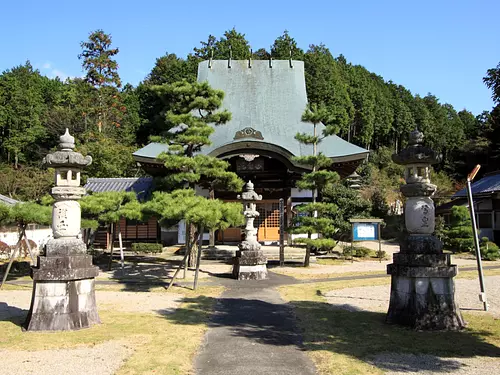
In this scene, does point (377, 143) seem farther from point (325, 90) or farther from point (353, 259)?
point (353, 259)

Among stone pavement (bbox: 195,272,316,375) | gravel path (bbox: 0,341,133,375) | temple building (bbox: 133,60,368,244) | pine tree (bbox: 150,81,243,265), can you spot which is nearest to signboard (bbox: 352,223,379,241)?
temple building (bbox: 133,60,368,244)

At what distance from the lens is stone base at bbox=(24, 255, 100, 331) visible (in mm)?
6680

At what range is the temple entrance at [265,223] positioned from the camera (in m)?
21.9

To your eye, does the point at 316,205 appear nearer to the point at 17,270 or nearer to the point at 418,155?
the point at 418,155

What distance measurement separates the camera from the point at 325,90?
122ft

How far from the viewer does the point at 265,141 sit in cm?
1986

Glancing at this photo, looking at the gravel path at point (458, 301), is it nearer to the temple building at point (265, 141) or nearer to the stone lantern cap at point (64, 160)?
the stone lantern cap at point (64, 160)

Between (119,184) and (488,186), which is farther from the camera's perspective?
(119,184)

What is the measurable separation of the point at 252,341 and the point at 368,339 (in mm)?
1654

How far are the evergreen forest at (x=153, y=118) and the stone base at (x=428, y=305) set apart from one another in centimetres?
1606

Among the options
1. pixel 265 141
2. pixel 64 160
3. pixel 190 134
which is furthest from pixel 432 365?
pixel 265 141

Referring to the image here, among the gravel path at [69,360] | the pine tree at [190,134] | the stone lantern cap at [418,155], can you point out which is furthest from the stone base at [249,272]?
the gravel path at [69,360]

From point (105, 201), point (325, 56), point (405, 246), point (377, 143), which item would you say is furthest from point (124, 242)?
point (377, 143)

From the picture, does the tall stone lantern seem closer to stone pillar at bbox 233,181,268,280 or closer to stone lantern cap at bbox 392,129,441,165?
stone lantern cap at bbox 392,129,441,165
